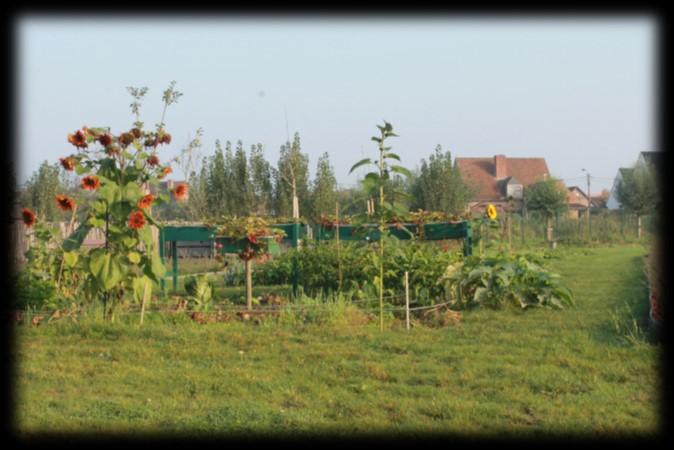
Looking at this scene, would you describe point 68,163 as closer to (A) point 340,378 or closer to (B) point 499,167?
(A) point 340,378

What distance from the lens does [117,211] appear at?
6281 mm

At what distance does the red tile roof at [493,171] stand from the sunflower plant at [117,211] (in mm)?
43130

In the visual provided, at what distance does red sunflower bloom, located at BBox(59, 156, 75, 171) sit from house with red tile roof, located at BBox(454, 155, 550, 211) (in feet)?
140

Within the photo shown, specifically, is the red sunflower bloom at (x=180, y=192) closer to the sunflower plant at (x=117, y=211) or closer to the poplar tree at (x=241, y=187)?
the sunflower plant at (x=117, y=211)

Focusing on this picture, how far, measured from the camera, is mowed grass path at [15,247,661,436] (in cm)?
395

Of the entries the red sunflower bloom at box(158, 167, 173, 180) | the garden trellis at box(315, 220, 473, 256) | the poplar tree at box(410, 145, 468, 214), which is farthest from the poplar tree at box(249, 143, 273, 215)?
the red sunflower bloom at box(158, 167, 173, 180)

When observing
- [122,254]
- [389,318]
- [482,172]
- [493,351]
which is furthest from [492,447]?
[482,172]

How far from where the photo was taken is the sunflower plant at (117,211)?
628cm

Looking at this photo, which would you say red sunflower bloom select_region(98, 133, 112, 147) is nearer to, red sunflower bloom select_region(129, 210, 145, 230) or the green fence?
red sunflower bloom select_region(129, 210, 145, 230)

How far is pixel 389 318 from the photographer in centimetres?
705

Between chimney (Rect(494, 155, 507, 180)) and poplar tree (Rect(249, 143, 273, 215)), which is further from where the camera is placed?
chimney (Rect(494, 155, 507, 180))

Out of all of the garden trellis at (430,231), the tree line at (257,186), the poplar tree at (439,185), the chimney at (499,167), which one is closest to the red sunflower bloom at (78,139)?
the garden trellis at (430,231)

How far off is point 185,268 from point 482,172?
39711 millimetres

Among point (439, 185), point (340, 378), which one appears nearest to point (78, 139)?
point (340, 378)
